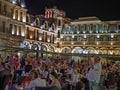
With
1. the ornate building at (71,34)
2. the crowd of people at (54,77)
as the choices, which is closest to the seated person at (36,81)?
the crowd of people at (54,77)

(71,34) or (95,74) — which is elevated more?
(71,34)

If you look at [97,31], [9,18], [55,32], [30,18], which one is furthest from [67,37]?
A: [9,18]

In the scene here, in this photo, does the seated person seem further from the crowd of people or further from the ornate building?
the ornate building

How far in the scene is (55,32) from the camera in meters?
99.4

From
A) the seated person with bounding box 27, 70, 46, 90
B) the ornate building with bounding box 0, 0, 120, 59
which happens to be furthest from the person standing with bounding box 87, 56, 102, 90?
the ornate building with bounding box 0, 0, 120, 59

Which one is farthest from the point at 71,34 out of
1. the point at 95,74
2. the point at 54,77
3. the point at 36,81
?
the point at 36,81

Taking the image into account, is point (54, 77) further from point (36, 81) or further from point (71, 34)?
point (71, 34)

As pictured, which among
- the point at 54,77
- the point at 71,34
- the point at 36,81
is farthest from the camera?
the point at 71,34

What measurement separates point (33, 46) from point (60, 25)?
25.3 metres

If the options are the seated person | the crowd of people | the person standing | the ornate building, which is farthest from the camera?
the ornate building

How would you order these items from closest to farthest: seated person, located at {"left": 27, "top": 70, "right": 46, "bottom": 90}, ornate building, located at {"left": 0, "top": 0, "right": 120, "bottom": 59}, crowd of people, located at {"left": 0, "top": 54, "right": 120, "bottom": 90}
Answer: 1. seated person, located at {"left": 27, "top": 70, "right": 46, "bottom": 90}
2. crowd of people, located at {"left": 0, "top": 54, "right": 120, "bottom": 90}
3. ornate building, located at {"left": 0, "top": 0, "right": 120, "bottom": 59}

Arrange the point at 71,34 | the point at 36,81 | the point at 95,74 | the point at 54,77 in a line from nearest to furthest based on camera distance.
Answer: the point at 36,81
the point at 54,77
the point at 95,74
the point at 71,34

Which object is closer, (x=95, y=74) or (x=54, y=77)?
(x=54, y=77)

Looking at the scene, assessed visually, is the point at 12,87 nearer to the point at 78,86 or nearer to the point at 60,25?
the point at 78,86
